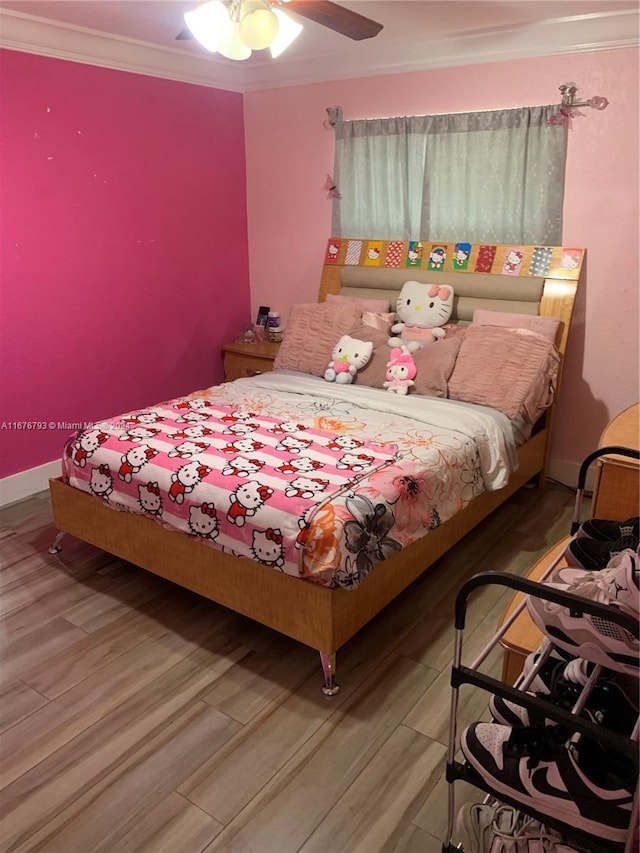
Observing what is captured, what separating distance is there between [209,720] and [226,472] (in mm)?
823

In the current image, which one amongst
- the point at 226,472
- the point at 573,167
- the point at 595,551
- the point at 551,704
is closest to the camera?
the point at 551,704

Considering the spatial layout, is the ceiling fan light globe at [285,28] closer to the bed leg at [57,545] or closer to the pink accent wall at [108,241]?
the pink accent wall at [108,241]

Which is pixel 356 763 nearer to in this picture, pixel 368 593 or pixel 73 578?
pixel 368 593

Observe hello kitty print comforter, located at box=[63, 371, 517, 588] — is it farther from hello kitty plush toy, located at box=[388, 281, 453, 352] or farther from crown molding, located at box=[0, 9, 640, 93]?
crown molding, located at box=[0, 9, 640, 93]

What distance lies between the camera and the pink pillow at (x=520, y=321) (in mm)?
3285

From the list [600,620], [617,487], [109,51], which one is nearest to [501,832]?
[600,620]

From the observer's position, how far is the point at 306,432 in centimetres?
282

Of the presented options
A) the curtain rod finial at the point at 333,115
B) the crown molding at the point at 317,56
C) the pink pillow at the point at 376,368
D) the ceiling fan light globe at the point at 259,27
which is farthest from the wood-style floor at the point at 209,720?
the curtain rod finial at the point at 333,115

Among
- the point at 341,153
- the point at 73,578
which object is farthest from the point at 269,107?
the point at 73,578

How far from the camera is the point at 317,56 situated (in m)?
3.88

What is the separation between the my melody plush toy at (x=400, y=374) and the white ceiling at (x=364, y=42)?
158 centimetres

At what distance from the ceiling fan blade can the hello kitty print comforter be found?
1524mm

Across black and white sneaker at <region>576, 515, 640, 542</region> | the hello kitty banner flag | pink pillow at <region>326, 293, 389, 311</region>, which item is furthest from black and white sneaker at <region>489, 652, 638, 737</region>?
pink pillow at <region>326, 293, 389, 311</region>

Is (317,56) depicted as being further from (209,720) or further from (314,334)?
(209,720)
